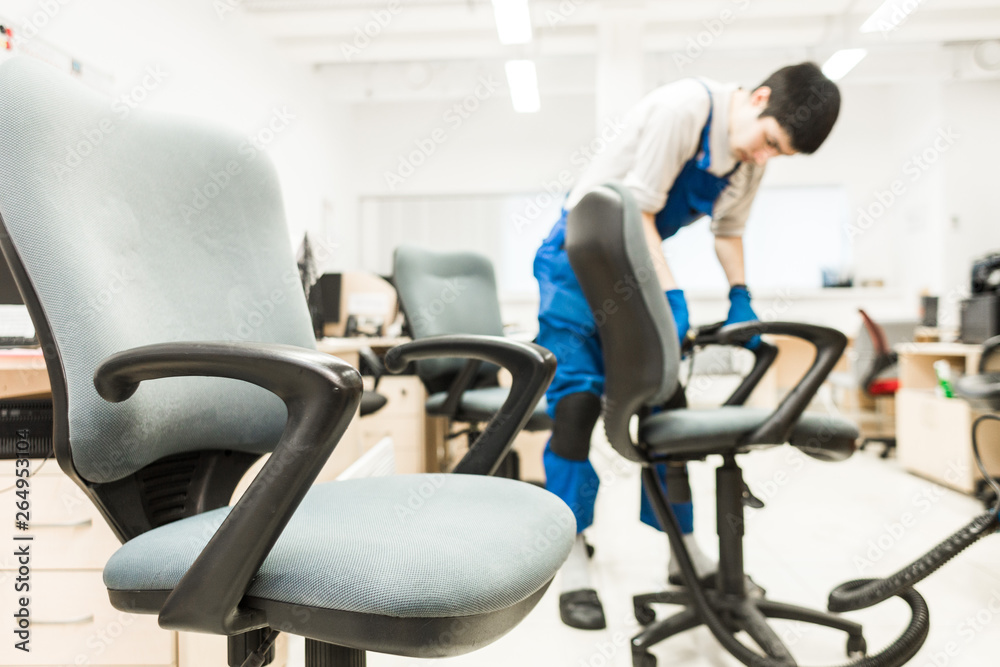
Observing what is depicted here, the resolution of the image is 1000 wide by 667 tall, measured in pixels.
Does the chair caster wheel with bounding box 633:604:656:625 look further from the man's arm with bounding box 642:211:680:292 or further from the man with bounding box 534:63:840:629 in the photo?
the man's arm with bounding box 642:211:680:292

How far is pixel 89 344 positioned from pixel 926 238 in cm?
614

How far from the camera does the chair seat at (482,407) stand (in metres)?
1.70

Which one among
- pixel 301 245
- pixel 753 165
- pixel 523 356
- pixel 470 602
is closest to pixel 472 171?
pixel 301 245

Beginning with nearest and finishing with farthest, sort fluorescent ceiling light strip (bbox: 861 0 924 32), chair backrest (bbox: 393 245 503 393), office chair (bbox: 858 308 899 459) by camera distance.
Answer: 1. chair backrest (bbox: 393 245 503 393)
2. office chair (bbox: 858 308 899 459)
3. fluorescent ceiling light strip (bbox: 861 0 924 32)

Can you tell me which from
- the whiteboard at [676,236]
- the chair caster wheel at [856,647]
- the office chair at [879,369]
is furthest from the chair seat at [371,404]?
the whiteboard at [676,236]

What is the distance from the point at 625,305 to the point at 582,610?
0.78 m

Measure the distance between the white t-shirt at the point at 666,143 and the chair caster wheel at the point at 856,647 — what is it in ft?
3.30

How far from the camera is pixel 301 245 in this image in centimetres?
221

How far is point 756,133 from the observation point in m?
1.32

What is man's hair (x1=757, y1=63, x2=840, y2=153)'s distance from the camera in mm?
1207

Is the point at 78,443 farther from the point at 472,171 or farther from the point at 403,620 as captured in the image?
the point at 472,171

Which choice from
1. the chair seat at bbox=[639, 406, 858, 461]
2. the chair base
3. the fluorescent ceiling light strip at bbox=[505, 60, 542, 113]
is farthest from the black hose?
the fluorescent ceiling light strip at bbox=[505, 60, 542, 113]

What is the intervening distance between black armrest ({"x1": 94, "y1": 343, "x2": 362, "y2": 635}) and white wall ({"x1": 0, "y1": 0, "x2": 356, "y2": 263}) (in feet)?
4.43

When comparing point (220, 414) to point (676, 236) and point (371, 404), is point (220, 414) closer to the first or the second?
point (371, 404)
